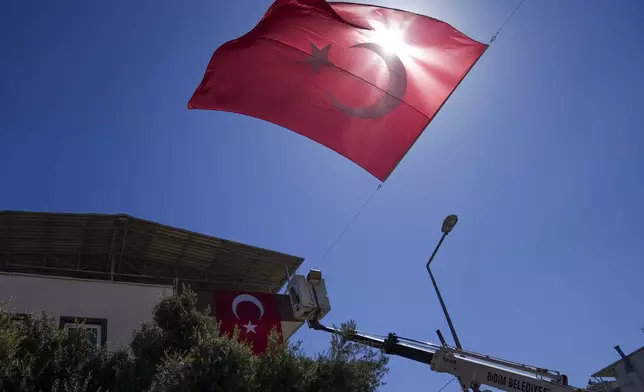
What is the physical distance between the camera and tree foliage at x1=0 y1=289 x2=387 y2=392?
479 inches

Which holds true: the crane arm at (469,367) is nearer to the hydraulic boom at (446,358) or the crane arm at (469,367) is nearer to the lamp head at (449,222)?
the hydraulic boom at (446,358)

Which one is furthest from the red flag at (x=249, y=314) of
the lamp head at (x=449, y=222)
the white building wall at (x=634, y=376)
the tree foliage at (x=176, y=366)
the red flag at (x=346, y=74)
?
the white building wall at (x=634, y=376)

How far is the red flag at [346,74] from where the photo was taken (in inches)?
400

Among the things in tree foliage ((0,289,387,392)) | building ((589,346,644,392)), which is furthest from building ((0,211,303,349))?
building ((589,346,644,392))

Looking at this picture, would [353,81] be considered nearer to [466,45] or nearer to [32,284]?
[466,45]

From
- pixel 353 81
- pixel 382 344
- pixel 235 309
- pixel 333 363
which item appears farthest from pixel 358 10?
pixel 235 309

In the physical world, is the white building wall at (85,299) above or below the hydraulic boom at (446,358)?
above

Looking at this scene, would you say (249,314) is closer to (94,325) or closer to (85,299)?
(94,325)

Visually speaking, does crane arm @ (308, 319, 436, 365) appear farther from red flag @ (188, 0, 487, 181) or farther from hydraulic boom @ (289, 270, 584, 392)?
red flag @ (188, 0, 487, 181)

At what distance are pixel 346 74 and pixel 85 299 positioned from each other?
48.6 ft

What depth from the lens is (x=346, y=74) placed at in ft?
35.4

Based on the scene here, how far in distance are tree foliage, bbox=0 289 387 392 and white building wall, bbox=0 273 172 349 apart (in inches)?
195

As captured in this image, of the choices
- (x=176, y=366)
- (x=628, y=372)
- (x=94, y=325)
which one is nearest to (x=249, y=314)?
(x=94, y=325)

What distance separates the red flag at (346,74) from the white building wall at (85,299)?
1083 centimetres
